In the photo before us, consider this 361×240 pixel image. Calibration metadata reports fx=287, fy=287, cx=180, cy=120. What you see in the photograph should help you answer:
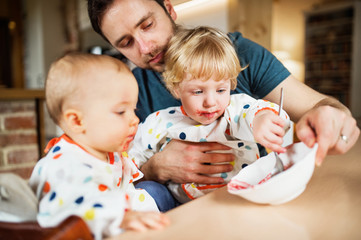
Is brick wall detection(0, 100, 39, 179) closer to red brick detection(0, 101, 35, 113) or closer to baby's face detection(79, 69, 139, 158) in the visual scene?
red brick detection(0, 101, 35, 113)

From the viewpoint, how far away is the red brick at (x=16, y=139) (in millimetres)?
1883

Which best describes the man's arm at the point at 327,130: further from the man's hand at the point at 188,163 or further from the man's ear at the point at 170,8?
the man's ear at the point at 170,8

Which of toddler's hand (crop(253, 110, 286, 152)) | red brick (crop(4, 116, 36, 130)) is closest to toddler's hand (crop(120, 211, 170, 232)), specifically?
toddler's hand (crop(253, 110, 286, 152))

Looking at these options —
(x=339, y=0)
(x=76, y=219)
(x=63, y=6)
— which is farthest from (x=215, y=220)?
(x=339, y=0)

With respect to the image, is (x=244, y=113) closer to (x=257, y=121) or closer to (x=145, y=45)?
(x=257, y=121)

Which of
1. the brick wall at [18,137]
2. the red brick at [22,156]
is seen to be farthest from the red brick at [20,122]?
the red brick at [22,156]

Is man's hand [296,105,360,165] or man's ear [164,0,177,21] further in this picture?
man's ear [164,0,177,21]

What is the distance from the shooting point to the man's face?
3.02ft

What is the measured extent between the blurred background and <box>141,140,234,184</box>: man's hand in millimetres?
460

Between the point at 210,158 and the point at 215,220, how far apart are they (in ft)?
1.42

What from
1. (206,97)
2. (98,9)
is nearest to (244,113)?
(206,97)

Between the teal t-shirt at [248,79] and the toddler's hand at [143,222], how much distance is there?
0.66 m

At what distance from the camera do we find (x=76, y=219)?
1.26 feet

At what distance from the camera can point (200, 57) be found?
79 cm
